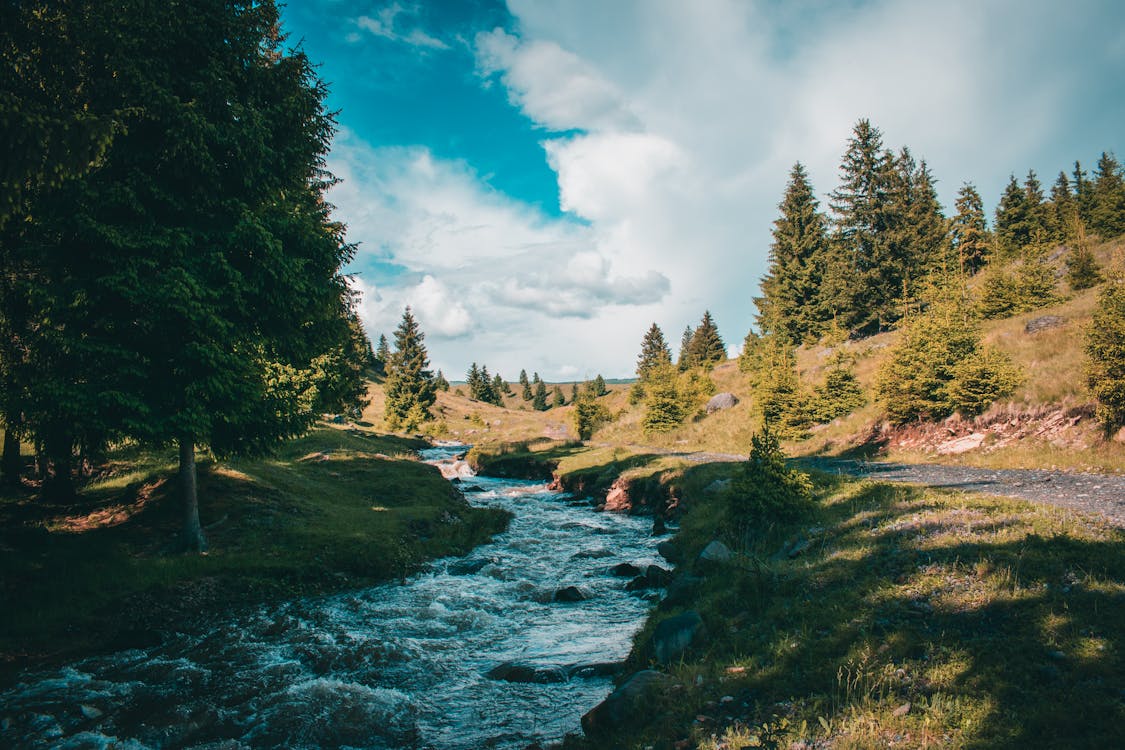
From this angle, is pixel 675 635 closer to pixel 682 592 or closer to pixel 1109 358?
pixel 682 592

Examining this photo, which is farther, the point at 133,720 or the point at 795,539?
the point at 795,539

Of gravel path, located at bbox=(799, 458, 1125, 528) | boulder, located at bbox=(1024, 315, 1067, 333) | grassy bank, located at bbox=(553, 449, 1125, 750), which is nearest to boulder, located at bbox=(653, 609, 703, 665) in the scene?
grassy bank, located at bbox=(553, 449, 1125, 750)

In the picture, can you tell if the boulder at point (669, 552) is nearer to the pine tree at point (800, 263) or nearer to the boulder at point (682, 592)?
the boulder at point (682, 592)

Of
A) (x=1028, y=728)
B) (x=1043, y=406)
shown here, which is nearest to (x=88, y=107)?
(x=1028, y=728)

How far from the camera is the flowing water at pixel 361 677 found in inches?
278

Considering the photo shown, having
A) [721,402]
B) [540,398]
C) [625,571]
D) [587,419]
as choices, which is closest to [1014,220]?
[721,402]

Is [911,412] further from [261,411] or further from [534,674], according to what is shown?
[261,411]

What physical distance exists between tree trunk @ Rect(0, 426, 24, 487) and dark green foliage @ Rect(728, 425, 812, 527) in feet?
76.1

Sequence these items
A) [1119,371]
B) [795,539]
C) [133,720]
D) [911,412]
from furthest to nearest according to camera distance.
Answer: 1. [911,412]
2. [1119,371]
3. [795,539]
4. [133,720]

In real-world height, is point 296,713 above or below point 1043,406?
below

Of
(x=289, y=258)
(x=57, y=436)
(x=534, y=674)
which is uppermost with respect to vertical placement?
(x=289, y=258)

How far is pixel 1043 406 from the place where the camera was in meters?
19.1

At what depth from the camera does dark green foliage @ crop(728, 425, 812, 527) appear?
1254cm

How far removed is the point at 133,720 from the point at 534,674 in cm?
610
